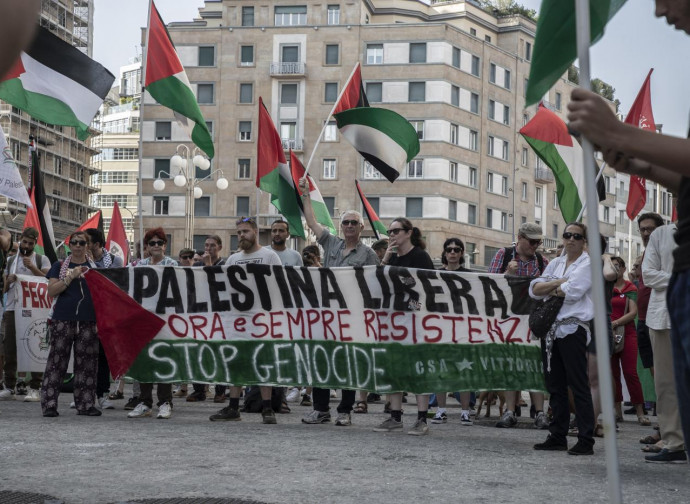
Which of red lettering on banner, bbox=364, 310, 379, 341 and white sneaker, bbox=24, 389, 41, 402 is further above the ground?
red lettering on banner, bbox=364, 310, 379, 341

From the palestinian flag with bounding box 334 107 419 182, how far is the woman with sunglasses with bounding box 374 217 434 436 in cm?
280

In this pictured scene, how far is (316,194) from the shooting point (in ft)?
62.0

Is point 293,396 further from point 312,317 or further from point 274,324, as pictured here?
point 312,317

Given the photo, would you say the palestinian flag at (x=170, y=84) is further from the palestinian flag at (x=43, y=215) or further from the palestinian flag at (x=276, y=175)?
the palestinian flag at (x=43, y=215)

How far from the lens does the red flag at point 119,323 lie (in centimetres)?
1065

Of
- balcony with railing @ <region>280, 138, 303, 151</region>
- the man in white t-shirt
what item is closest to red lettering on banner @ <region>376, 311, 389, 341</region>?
the man in white t-shirt

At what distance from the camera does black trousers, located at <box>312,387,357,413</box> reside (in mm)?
10531

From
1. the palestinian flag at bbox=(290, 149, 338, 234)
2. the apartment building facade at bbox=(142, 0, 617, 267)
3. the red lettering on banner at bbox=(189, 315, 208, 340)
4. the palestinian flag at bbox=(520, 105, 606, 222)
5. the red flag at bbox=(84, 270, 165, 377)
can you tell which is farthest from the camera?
the apartment building facade at bbox=(142, 0, 617, 267)

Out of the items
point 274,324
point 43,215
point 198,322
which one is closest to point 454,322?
point 274,324

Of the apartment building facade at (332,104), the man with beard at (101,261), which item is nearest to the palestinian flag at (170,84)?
the man with beard at (101,261)

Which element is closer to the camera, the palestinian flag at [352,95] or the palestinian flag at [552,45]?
the palestinian flag at [552,45]

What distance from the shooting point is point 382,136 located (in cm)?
1366

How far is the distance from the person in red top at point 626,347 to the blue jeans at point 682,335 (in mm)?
9594

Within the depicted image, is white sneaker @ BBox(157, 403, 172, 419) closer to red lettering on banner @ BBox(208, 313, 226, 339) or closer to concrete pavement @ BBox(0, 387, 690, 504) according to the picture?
concrete pavement @ BBox(0, 387, 690, 504)
